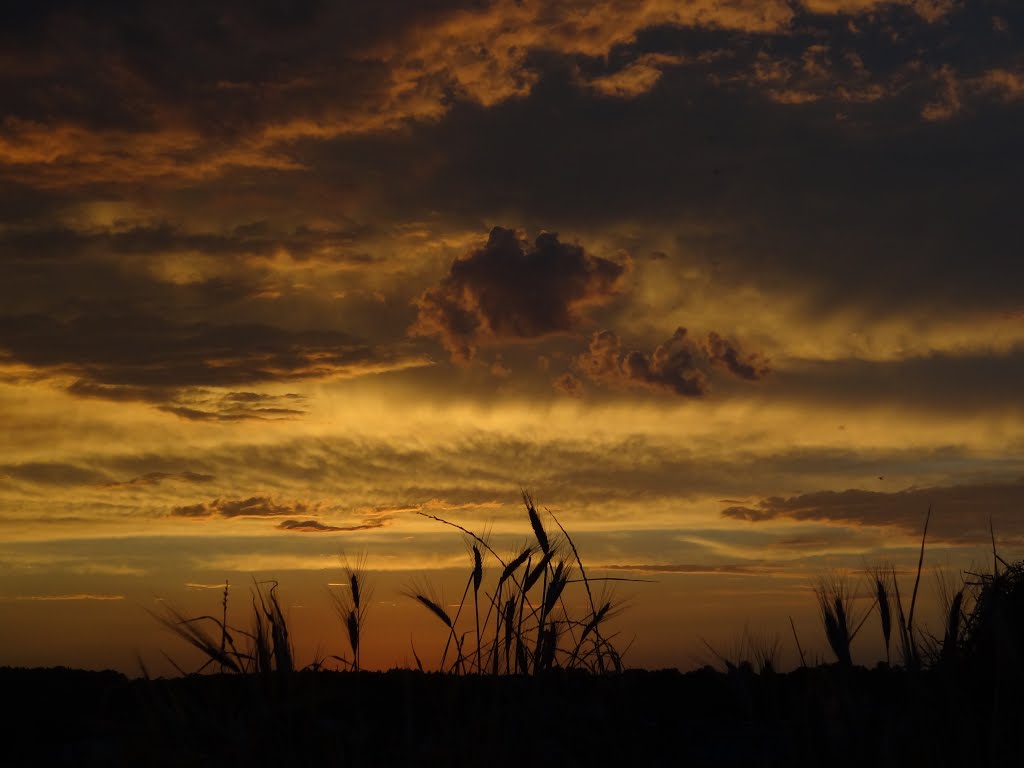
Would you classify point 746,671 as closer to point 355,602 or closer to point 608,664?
point 608,664

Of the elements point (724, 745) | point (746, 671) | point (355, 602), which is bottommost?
point (724, 745)

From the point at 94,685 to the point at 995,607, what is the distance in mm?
6867

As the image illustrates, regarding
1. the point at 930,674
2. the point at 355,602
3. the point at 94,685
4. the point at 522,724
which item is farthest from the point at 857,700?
the point at 94,685

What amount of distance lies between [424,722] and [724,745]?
2152 millimetres

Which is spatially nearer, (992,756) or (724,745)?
(992,756)

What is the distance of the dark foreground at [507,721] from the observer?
551 centimetres

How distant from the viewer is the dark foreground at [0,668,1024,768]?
18.1 ft

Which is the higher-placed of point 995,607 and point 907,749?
point 995,607

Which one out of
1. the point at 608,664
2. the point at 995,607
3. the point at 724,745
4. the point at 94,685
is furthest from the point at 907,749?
the point at 94,685

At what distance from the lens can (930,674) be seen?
7.71 meters

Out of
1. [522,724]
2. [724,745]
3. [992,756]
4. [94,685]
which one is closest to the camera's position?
[992,756]

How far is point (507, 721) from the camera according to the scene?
639 centimetres

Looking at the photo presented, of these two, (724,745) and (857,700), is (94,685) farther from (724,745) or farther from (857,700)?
(857,700)

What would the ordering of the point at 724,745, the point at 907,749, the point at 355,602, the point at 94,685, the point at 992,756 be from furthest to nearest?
the point at 94,685 < the point at 724,745 < the point at 355,602 < the point at 907,749 < the point at 992,756
